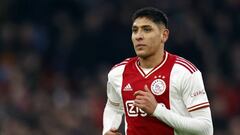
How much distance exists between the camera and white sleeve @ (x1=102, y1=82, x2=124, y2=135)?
9711 millimetres

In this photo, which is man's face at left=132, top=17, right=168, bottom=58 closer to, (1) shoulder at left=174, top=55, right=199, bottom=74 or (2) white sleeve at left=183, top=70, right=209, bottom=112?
(1) shoulder at left=174, top=55, right=199, bottom=74

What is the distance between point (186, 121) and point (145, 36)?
2.75ft

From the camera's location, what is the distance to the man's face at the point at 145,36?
9.24 m

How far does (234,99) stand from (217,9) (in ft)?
7.95

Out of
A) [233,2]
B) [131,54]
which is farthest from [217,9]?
[131,54]

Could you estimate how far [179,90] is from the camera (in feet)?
30.0

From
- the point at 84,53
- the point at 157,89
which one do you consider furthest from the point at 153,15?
the point at 84,53

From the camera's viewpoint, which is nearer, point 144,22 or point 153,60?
point 144,22

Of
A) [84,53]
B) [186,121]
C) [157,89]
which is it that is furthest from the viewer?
[84,53]

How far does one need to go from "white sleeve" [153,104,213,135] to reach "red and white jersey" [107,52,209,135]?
Result: 0.32 feet

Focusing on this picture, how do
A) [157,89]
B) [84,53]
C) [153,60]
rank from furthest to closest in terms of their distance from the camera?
[84,53] < [153,60] < [157,89]

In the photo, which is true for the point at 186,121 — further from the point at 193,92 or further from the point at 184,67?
the point at 184,67

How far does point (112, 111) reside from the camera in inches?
387

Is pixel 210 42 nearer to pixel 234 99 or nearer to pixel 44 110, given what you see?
pixel 234 99
